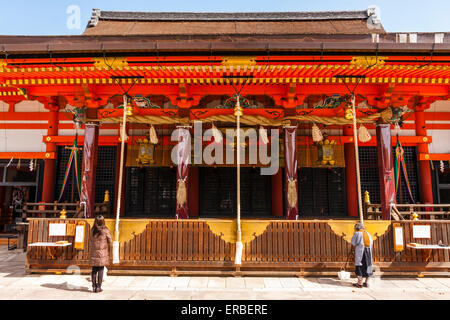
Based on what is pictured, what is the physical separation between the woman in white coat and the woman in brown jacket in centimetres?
517

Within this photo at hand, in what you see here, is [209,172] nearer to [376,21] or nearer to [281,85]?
[281,85]

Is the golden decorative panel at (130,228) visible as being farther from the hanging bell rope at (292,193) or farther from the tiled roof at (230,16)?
the tiled roof at (230,16)

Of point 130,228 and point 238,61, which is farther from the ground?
point 238,61

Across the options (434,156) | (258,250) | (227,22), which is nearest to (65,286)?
(258,250)

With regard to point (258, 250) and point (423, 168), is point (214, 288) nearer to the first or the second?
point (258, 250)

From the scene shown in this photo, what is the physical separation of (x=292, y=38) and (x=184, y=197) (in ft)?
17.6

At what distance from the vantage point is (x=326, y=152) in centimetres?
1047

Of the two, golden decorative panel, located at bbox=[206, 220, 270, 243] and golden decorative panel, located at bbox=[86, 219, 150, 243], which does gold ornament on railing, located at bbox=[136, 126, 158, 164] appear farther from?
Answer: golden decorative panel, located at bbox=[206, 220, 270, 243]

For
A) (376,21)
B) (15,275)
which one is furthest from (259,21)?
(15,275)

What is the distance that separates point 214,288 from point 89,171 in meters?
5.03

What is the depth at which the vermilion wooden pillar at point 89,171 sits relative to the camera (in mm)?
8461

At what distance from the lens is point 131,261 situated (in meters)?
6.92

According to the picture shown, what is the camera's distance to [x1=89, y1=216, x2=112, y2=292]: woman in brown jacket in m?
5.71

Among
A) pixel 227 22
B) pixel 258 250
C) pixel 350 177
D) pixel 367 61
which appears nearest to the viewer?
pixel 258 250
